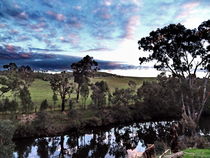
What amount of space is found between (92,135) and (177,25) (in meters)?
38.0

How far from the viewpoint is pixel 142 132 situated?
66.4 metres

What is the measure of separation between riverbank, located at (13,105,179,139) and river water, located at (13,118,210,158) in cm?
342

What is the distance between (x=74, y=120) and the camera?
71.8 m

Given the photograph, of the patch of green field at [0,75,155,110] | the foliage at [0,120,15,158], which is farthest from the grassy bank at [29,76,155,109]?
the foliage at [0,120,15,158]

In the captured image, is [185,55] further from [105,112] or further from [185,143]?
[105,112]

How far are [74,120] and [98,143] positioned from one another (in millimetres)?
17317

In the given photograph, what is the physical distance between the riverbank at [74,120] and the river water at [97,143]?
3421 millimetres

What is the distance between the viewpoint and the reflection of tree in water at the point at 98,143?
48.0 meters

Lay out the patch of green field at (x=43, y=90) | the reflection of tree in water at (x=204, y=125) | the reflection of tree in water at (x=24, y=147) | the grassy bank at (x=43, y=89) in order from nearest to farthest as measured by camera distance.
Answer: the reflection of tree in water at (x=24, y=147) < the reflection of tree in water at (x=204, y=125) < the patch of green field at (x=43, y=90) < the grassy bank at (x=43, y=89)

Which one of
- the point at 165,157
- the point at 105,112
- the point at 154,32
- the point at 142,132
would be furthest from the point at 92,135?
the point at 165,157

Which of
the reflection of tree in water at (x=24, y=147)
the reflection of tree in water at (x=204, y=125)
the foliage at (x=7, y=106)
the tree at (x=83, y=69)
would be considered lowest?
the reflection of tree in water at (x=24, y=147)

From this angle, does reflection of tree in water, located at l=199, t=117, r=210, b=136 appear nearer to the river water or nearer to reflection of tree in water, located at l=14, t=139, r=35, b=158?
the river water

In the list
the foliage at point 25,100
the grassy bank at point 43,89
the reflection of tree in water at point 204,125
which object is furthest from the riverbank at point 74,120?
the grassy bank at point 43,89

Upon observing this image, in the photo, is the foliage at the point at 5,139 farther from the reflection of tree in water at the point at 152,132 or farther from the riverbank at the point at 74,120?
the riverbank at the point at 74,120
